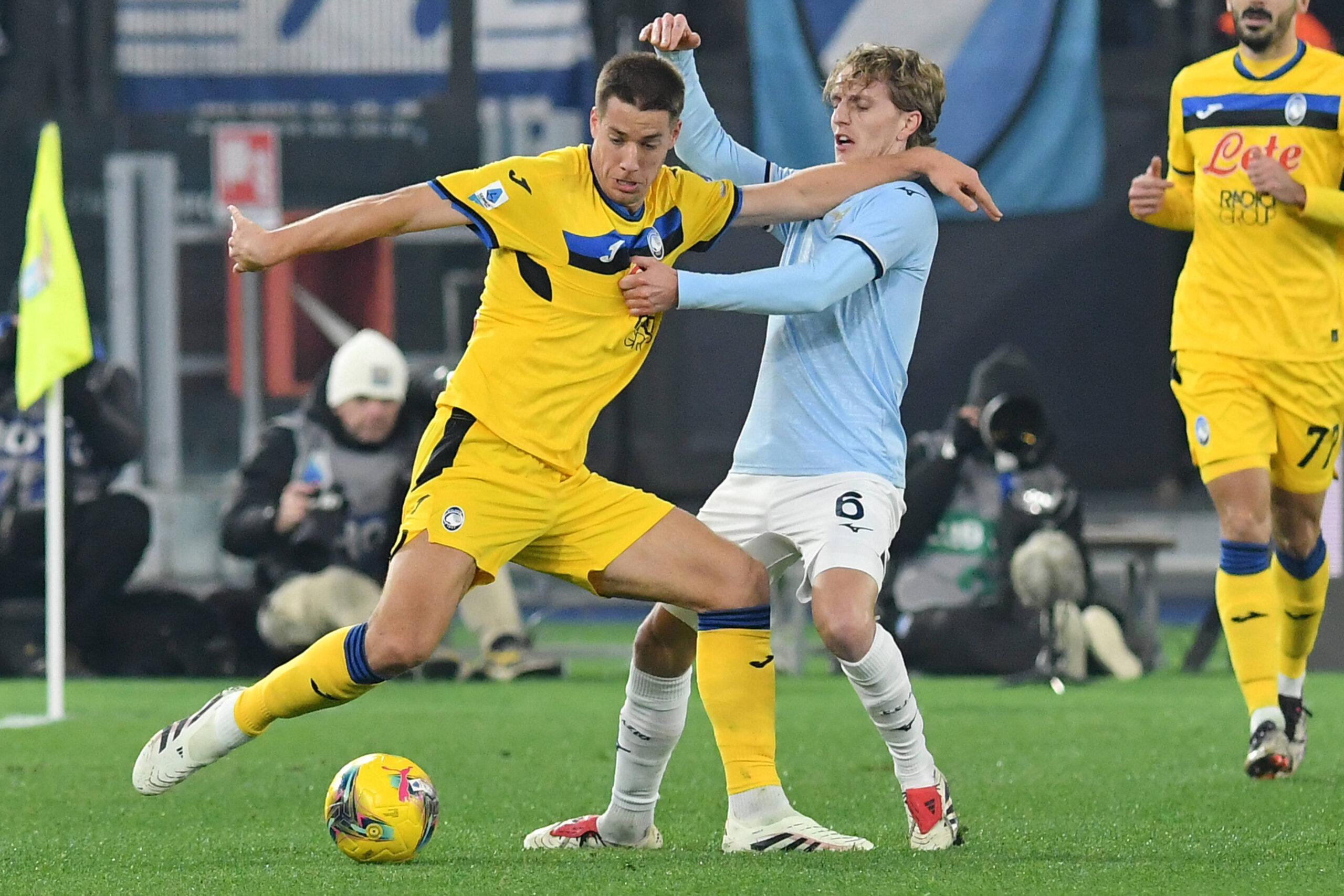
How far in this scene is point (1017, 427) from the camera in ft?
31.4

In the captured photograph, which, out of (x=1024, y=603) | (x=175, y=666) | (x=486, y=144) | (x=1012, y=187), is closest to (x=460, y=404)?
(x=1024, y=603)

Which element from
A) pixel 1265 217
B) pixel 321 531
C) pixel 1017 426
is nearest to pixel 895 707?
pixel 1265 217

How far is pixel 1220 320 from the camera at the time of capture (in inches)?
237

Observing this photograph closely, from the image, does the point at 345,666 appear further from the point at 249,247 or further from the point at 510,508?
the point at 249,247

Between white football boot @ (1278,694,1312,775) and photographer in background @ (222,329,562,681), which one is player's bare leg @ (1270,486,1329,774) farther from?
photographer in background @ (222,329,562,681)

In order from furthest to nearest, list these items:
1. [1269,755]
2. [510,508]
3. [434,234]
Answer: [434,234] → [1269,755] → [510,508]

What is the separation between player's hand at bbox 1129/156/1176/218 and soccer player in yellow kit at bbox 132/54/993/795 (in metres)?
1.42

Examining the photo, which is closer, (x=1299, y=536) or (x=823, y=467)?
(x=823, y=467)

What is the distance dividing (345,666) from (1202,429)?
2730 millimetres

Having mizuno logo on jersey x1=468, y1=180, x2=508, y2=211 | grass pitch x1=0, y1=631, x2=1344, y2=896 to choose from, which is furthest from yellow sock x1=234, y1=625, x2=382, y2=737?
mizuno logo on jersey x1=468, y1=180, x2=508, y2=211

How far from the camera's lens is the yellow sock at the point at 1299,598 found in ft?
20.3

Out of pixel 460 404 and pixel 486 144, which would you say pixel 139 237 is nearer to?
pixel 486 144

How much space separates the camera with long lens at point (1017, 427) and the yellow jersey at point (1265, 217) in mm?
3420

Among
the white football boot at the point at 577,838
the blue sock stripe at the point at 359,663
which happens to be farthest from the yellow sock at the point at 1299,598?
the blue sock stripe at the point at 359,663
